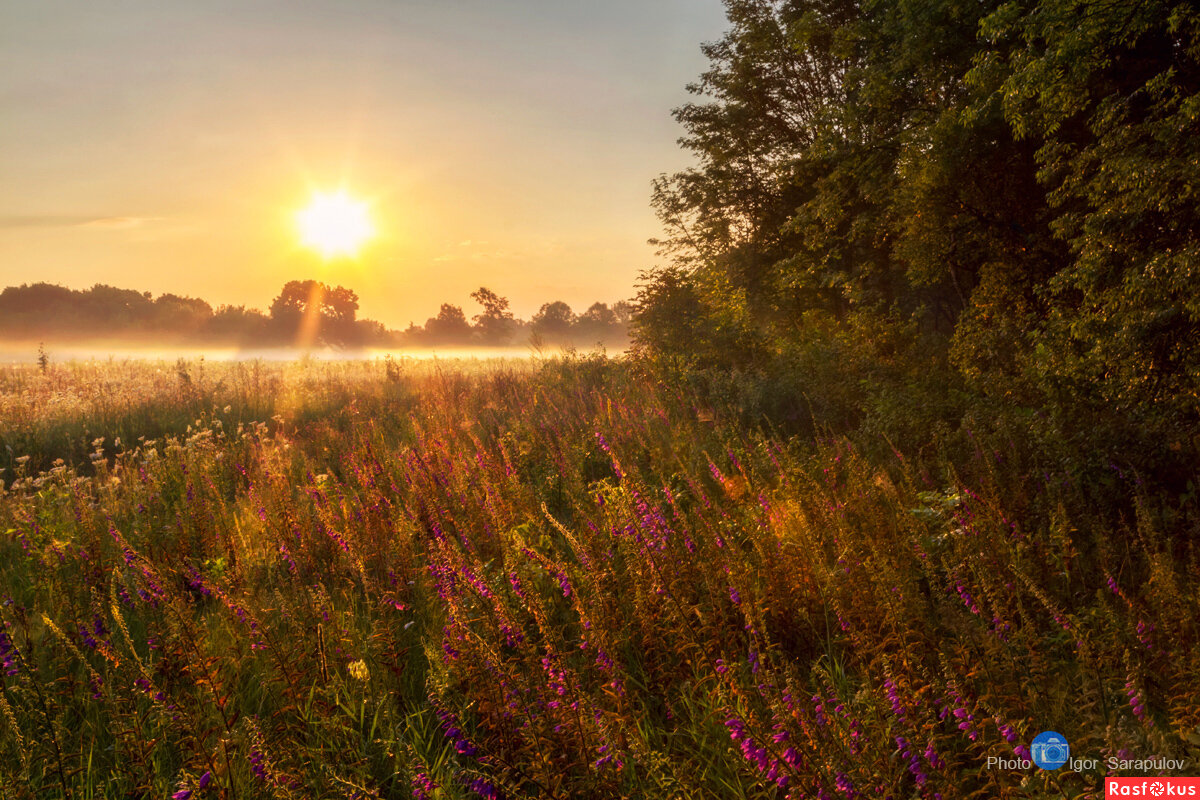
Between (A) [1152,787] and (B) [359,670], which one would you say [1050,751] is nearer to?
(A) [1152,787]

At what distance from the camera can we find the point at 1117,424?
4984 millimetres

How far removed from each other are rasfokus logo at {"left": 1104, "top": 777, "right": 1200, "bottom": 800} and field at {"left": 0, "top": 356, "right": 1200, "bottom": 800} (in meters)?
0.08

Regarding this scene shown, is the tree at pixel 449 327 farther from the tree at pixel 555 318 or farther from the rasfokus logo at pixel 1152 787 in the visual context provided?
the rasfokus logo at pixel 1152 787

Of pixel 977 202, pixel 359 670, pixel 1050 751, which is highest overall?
pixel 977 202

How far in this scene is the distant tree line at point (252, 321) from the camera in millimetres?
60281

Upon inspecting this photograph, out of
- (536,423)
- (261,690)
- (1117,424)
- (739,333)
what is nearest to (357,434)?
(536,423)

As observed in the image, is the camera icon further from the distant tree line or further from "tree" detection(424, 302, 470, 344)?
"tree" detection(424, 302, 470, 344)

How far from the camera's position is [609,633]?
2891 mm

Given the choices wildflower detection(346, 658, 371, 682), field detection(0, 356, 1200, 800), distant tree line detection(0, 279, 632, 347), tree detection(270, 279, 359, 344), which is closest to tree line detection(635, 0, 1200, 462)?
field detection(0, 356, 1200, 800)

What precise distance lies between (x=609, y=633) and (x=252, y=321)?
79.7 m

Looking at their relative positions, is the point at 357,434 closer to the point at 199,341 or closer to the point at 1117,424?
the point at 1117,424

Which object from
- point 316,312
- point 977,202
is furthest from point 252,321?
point 977,202

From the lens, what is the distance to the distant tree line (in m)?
60.3

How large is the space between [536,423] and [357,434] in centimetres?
299
